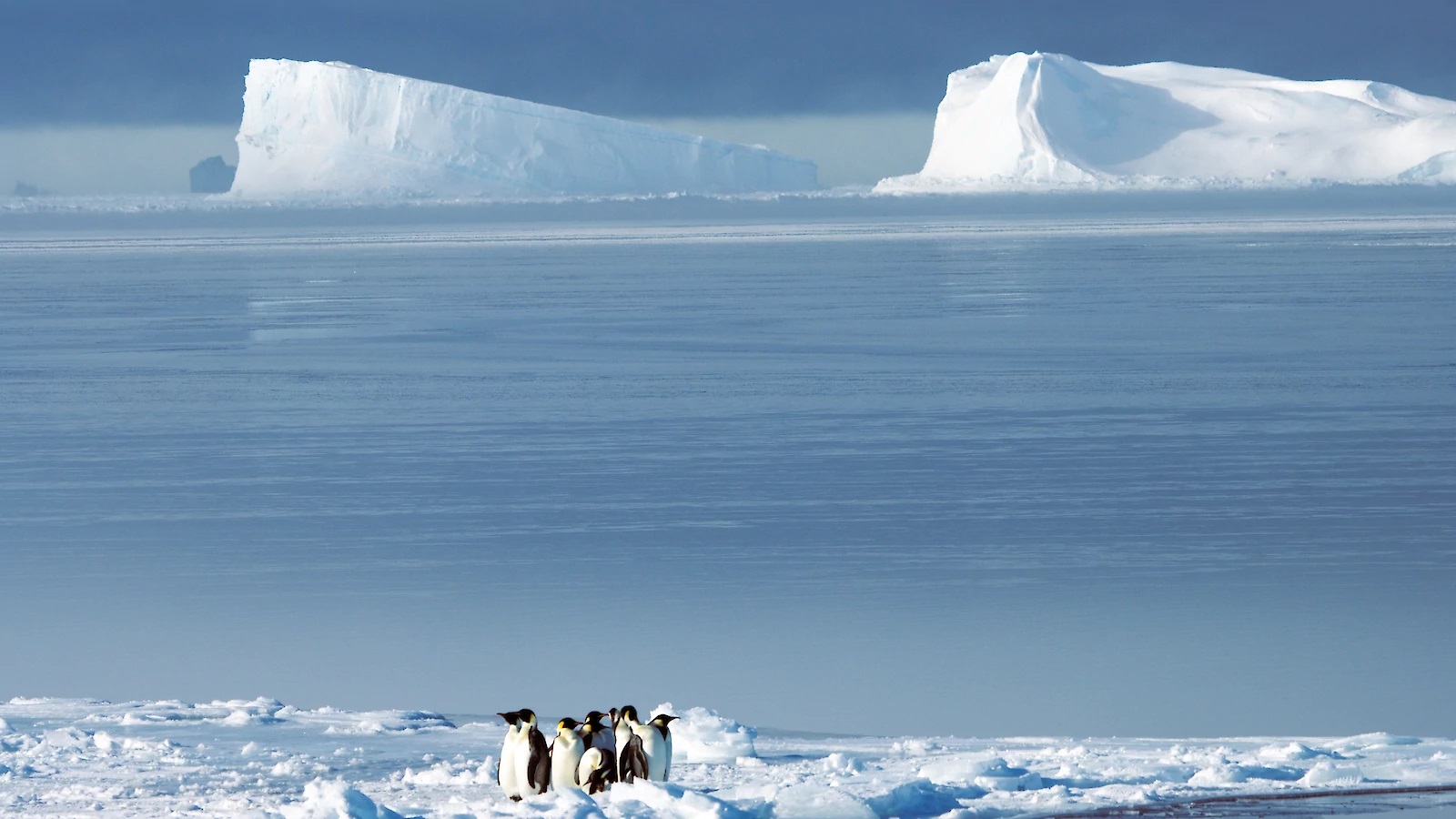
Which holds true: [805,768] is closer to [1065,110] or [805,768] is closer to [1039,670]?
[1039,670]

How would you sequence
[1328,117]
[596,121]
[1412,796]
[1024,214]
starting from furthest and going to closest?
[1328,117] < [596,121] < [1024,214] < [1412,796]

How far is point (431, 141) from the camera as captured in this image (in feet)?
199

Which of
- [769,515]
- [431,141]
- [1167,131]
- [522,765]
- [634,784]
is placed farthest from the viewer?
[1167,131]

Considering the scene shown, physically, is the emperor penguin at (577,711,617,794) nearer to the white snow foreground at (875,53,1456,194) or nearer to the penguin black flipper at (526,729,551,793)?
the penguin black flipper at (526,729,551,793)

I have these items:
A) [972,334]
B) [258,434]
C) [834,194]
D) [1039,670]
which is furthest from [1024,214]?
[1039,670]

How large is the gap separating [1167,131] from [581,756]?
67.7 m

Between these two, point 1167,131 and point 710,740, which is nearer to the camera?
point 710,740

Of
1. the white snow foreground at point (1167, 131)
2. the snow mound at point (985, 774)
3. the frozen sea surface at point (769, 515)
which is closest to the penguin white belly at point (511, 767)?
the snow mound at point (985, 774)

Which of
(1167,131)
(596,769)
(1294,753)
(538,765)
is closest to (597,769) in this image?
(596,769)

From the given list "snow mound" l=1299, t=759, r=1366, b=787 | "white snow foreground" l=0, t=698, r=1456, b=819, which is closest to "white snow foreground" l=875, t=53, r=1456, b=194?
"white snow foreground" l=0, t=698, r=1456, b=819

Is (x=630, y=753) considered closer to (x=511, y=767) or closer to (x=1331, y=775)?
(x=511, y=767)

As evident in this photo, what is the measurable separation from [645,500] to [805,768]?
11.7 feet

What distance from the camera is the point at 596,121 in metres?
→ 64.2

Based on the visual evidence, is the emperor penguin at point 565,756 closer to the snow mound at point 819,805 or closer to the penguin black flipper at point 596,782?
the penguin black flipper at point 596,782
